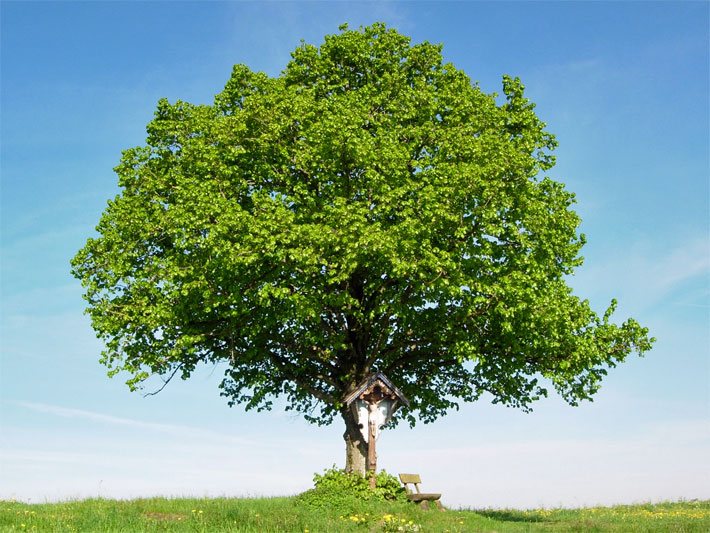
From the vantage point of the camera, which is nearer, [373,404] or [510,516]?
[373,404]

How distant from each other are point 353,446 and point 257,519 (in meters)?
8.84

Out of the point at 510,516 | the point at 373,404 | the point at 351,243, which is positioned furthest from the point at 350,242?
the point at 510,516

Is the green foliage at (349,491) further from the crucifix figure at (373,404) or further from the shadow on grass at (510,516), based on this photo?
the shadow on grass at (510,516)

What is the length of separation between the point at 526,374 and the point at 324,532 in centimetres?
1360

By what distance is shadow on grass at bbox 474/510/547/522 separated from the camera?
27286mm

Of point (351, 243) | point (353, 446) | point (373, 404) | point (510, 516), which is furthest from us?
point (510, 516)

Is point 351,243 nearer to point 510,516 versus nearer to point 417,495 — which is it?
point 417,495

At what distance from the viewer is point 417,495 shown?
25.2m

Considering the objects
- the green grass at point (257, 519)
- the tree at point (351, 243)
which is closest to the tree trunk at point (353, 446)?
the tree at point (351, 243)

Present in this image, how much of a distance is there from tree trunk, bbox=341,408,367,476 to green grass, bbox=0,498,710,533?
3199 mm

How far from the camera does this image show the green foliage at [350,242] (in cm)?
2516

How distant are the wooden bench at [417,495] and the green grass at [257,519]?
1169 mm

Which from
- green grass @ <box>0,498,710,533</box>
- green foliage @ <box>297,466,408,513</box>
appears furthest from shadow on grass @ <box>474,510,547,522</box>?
green foliage @ <box>297,466,408,513</box>

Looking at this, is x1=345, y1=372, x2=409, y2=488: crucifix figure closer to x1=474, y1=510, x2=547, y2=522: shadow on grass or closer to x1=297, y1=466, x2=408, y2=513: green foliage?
x1=297, y1=466, x2=408, y2=513: green foliage
